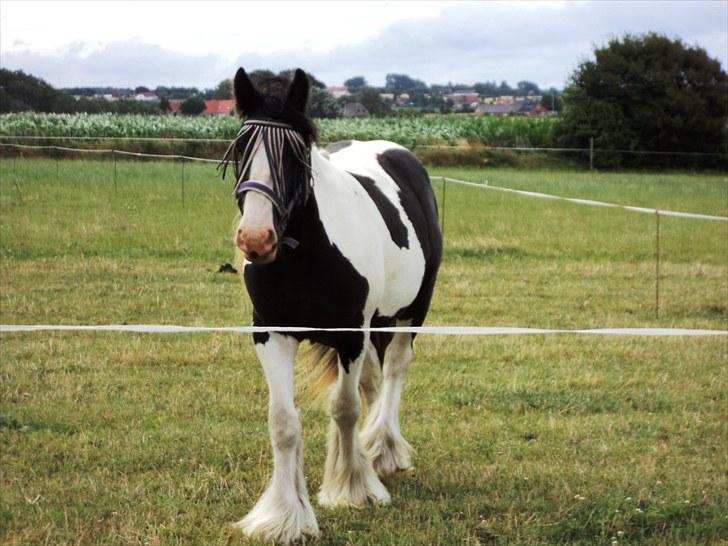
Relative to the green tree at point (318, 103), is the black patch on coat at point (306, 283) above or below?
below

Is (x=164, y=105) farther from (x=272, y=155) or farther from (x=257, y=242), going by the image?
(x=257, y=242)

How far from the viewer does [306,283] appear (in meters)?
4.34

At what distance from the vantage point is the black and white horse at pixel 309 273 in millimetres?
4027

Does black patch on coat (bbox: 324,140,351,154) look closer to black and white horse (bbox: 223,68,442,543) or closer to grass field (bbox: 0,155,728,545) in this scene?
black and white horse (bbox: 223,68,442,543)

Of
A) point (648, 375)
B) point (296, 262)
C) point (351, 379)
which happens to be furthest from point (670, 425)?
point (296, 262)

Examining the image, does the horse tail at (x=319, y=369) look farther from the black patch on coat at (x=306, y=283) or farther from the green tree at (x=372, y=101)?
the green tree at (x=372, y=101)

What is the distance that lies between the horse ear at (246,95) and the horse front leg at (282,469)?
1.04m

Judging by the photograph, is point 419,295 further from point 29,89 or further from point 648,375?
point 29,89

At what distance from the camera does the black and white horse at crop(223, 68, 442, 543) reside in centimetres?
403

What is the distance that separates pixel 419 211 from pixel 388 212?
0.64 m

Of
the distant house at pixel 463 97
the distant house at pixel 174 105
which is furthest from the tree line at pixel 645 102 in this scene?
the distant house at pixel 463 97

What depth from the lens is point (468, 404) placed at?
6.69m

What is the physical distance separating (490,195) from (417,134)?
18133 millimetres

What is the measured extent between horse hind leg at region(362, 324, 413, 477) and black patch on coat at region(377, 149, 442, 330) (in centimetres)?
24
